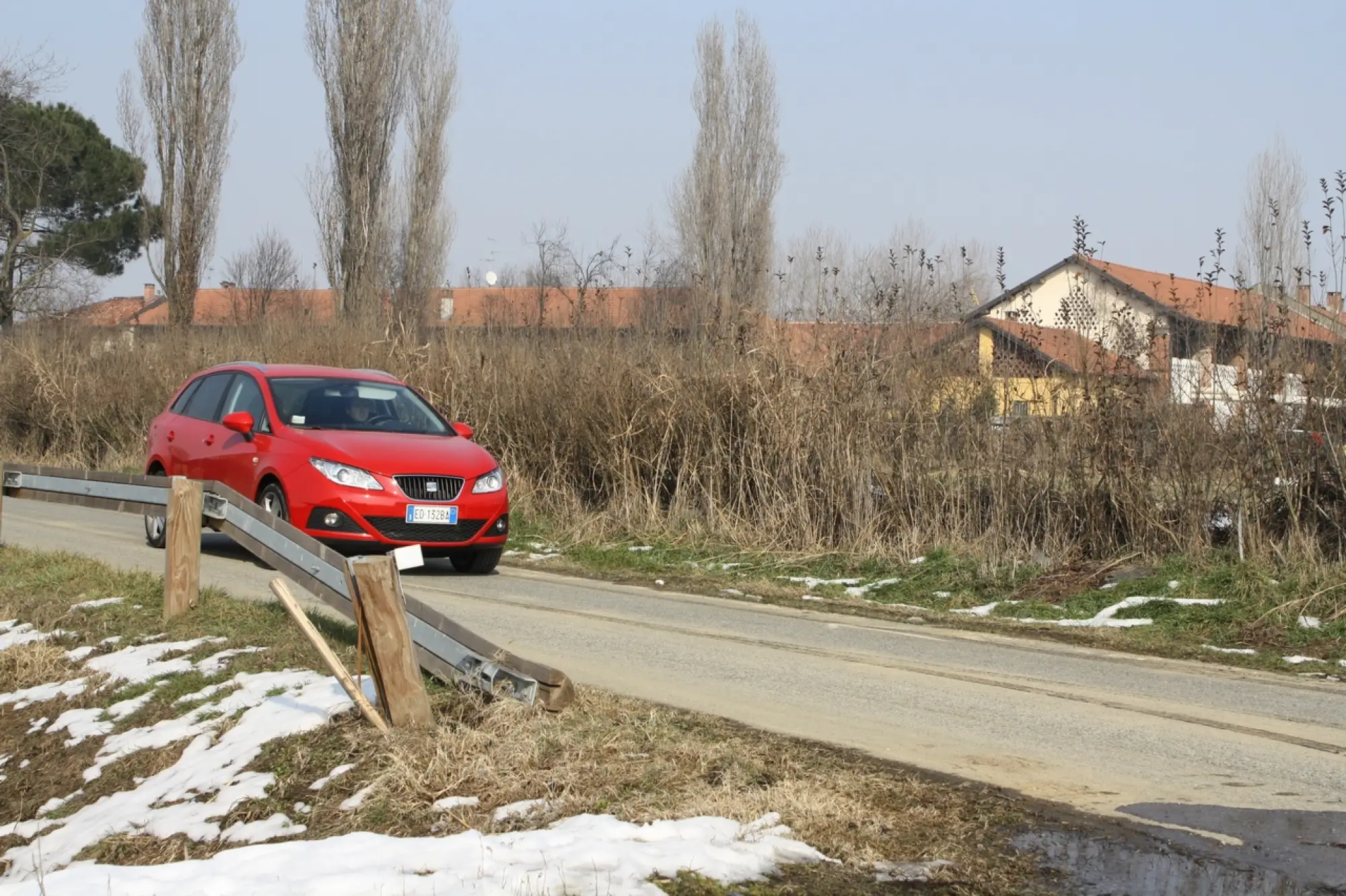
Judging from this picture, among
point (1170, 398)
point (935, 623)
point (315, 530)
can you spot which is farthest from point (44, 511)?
point (1170, 398)

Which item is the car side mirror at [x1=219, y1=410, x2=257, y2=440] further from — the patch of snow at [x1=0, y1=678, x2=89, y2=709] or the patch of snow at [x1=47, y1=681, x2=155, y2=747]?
the patch of snow at [x1=47, y1=681, x2=155, y2=747]

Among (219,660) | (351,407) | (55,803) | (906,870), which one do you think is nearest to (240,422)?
(351,407)

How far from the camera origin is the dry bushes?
1213 cm

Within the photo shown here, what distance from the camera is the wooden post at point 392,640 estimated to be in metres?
6.12

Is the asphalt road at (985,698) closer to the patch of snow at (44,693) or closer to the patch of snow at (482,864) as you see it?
the patch of snow at (482,864)

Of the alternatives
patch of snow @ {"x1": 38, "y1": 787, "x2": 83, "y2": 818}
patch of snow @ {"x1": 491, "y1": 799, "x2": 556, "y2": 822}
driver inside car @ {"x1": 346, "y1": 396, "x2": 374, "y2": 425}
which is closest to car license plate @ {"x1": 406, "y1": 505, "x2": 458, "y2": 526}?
driver inside car @ {"x1": 346, "y1": 396, "x2": 374, "y2": 425}

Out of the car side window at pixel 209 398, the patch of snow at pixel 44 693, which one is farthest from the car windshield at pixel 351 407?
the patch of snow at pixel 44 693

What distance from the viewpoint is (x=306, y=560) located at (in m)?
8.20

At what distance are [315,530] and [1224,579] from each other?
7482 mm

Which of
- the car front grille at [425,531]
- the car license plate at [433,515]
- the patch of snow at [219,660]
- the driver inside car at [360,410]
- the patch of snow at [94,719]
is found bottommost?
the patch of snow at [94,719]

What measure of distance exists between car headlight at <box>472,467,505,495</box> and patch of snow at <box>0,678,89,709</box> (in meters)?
4.64

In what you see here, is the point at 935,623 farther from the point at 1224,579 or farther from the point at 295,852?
the point at 295,852

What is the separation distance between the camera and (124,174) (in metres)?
51.7

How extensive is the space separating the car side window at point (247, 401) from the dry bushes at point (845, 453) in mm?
3992
